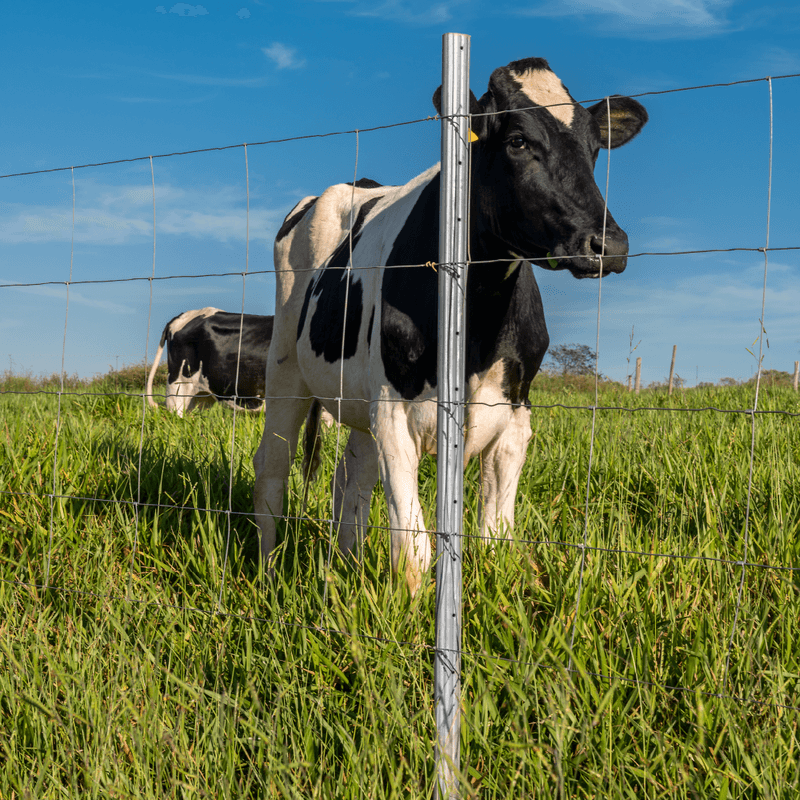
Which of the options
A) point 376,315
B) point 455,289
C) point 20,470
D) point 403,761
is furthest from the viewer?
point 20,470

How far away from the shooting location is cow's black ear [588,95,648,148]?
9.02 ft

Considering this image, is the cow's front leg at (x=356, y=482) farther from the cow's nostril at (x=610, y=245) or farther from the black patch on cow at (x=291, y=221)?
the cow's nostril at (x=610, y=245)

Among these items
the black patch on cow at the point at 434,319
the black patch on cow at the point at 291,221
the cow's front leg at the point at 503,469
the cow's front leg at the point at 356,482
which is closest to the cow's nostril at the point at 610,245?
the black patch on cow at the point at 434,319

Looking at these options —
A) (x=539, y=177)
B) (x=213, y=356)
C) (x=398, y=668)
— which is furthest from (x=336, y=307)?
(x=213, y=356)

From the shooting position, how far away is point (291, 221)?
14.4 ft

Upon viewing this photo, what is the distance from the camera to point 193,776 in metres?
1.76

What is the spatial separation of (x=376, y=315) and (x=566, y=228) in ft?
2.79

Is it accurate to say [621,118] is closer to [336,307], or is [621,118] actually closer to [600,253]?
[600,253]

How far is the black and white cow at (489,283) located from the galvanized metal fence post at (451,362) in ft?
0.55

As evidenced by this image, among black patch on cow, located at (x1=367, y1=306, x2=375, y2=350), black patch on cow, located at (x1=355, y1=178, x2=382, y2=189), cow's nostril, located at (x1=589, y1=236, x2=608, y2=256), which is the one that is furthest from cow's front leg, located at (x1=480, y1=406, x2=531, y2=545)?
black patch on cow, located at (x1=355, y1=178, x2=382, y2=189)

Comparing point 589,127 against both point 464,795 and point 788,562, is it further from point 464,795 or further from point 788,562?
point 464,795

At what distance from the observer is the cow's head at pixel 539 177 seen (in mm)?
2268

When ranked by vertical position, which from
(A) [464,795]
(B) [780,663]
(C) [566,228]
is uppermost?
(C) [566,228]

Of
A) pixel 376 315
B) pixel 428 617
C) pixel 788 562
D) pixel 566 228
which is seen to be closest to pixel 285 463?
pixel 376 315
